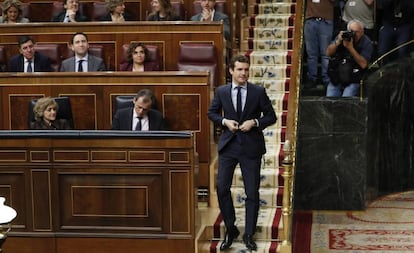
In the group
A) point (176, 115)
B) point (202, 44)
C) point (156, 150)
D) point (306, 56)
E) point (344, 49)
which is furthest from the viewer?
point (306, 56)

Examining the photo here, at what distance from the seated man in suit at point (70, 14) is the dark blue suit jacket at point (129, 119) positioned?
1634mm

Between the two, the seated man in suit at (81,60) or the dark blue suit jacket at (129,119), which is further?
the seated man in suit at (81,60)

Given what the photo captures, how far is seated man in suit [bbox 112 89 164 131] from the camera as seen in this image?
4297 millimetres

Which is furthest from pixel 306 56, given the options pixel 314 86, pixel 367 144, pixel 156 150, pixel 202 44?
pixel 156 150

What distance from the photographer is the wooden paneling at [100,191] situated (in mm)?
3902

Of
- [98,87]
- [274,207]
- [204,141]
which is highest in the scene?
[98,87]

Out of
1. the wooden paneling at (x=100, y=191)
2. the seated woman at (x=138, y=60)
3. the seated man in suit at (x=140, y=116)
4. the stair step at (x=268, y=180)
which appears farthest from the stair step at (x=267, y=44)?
the wooden paneling at (x=100, y=191)

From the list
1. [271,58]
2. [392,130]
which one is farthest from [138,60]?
[392,130]

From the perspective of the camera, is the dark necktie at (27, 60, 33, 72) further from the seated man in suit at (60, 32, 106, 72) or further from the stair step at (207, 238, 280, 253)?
the stair step at (207, 238, 280, 253)

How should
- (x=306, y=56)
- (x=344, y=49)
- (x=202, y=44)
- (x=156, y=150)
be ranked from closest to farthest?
(x=156, y=150), (x=202, y=44), (x=344, y=49), (x=306, y=56)

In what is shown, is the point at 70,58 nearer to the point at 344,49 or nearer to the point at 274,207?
the point at 274,207

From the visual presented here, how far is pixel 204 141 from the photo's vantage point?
4.64 meters

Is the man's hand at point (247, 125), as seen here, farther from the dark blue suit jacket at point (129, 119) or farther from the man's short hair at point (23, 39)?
the man's short hair at point (23, 39)

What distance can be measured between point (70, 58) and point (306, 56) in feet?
6.74
